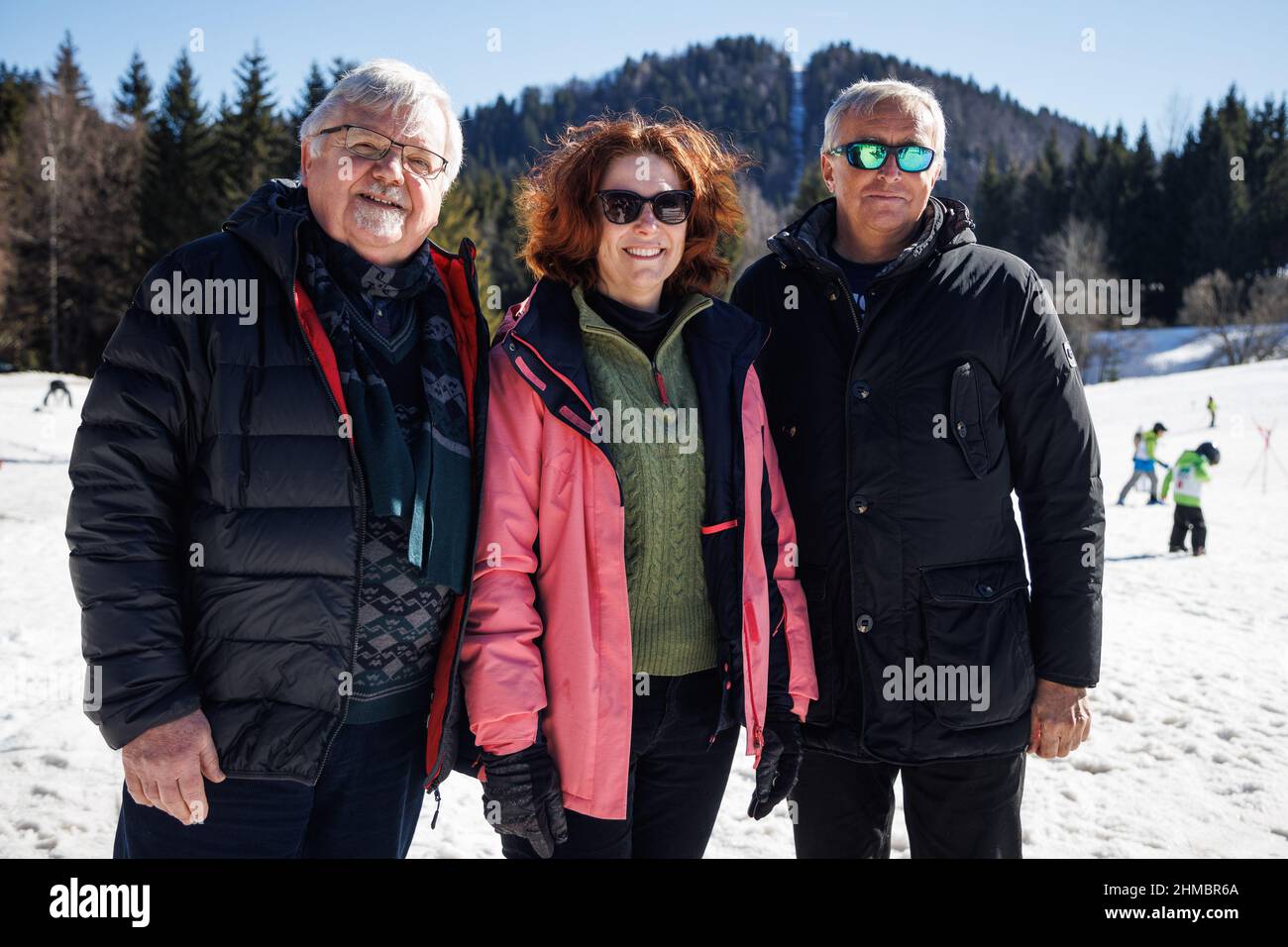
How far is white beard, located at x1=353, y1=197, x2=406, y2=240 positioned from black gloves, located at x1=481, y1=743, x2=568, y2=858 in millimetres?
1360

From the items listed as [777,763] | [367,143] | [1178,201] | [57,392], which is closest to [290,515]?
[367,143]

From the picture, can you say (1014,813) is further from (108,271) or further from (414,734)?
(108,271)

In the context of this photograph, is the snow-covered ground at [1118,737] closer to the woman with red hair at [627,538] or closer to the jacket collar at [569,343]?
the woman with red hair at [627,538]

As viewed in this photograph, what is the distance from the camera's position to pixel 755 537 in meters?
2.39

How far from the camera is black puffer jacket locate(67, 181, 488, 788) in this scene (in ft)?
6.10

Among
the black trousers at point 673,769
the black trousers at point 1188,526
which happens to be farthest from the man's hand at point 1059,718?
the black trousers at point 1188,526

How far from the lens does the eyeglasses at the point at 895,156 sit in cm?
265

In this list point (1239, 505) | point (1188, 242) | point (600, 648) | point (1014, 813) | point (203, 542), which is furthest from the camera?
point (1188, 242)

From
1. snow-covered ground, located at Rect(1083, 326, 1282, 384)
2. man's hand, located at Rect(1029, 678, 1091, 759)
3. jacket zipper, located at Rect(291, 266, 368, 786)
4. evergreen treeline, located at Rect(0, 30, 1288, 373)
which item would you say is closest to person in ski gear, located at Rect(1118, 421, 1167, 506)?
evergreen treeline, located at Rect(0, 30, 1288, 373)

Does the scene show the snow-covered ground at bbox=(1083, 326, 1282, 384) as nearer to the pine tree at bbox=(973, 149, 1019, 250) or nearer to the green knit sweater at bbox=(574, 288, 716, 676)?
the pine tree at bbox=(973, 149, 1019, 250)

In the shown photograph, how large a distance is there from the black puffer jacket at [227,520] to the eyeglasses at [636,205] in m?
0.83
